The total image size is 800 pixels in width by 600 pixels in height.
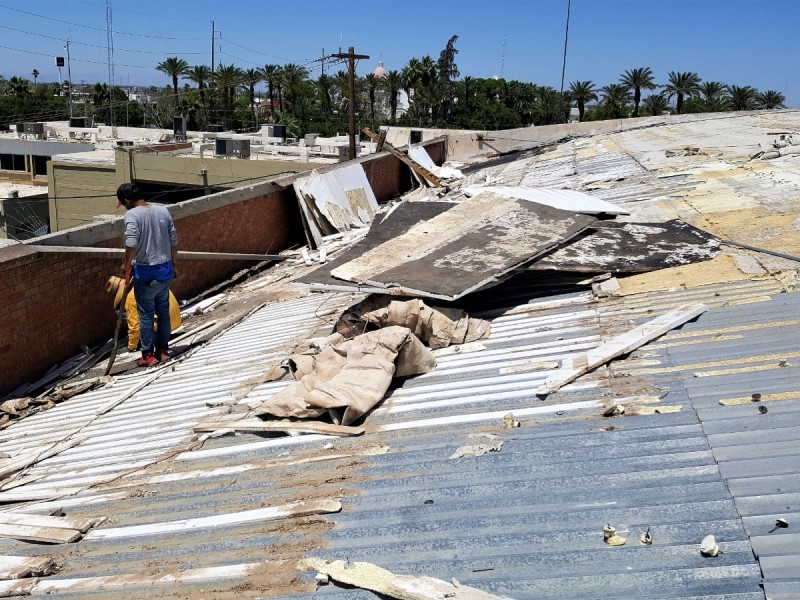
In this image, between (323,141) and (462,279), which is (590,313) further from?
(323,141)

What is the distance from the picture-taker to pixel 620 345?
476cm

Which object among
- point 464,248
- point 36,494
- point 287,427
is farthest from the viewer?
point 464,248

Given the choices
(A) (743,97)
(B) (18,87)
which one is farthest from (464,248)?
(B) (18,87)

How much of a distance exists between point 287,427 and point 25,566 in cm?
154

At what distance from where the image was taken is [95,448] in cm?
565

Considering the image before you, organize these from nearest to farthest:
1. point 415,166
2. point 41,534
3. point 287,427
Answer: point 41,534
point 287,427
point 415,166

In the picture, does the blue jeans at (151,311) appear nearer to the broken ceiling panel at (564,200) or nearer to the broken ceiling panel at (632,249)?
the broken ceiling panel at (632,249)

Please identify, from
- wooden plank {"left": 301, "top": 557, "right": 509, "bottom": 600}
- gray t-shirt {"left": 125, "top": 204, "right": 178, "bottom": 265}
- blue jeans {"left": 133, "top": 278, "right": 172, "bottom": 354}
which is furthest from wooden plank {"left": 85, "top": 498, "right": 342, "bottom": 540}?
blue jeans {"left": 133, "top": 278, "right": 172, "bottom": 354}

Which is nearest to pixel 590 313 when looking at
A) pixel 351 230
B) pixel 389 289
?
pixel 389 289

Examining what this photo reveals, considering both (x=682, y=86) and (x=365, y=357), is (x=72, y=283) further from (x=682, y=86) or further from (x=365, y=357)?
(x=682, y=86)

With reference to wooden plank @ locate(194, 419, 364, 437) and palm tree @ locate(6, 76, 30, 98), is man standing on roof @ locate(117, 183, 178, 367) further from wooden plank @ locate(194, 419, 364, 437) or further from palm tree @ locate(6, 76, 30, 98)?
palm tree @ locate(6, 76, 30, 98)

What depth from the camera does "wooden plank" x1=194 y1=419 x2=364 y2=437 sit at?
443 centimetres

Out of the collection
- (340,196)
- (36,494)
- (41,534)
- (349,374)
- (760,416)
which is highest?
(340,196)

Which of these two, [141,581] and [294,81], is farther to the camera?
[294,81]
